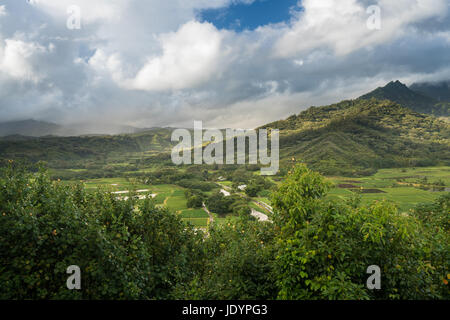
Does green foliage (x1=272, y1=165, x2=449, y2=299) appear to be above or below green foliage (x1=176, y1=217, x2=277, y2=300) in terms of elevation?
above

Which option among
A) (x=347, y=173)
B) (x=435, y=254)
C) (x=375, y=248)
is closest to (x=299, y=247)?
(x=375, y=248)

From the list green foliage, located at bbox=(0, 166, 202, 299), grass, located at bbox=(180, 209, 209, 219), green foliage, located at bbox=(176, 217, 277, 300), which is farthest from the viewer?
grass, located at bbox=(180, 209, 209, 219)

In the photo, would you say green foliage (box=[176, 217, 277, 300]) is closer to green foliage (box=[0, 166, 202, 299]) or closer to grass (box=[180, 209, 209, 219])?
green foliage (box=[0, 166, 202, 299])

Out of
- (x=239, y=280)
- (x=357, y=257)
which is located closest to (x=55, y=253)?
(x=239, y=280)

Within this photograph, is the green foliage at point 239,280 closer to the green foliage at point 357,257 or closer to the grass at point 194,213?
the green foliage at point 357,257

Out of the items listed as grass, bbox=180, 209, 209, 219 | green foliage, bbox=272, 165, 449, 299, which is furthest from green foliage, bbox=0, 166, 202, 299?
grass, bbox=180, 209, 209, 219

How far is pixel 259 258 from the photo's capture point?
700cm

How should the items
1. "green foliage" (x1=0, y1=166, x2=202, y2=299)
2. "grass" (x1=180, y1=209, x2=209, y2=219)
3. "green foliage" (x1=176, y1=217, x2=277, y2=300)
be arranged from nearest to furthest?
"green foliage" (x1=0, y1=166, x2=202, y2=299) → "green foliage" (x1=176, y1=217, x2=277, y2=300) → "grass" (x1=180, y1=209, x2=209, y2=219)

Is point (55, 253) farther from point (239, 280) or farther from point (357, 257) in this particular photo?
point (357, 257)

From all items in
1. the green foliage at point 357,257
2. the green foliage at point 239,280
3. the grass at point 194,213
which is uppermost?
the green foliage at point 357,257

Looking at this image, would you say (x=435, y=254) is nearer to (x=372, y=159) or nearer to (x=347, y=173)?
(x=347, y=173)

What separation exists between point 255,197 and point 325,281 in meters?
86.8

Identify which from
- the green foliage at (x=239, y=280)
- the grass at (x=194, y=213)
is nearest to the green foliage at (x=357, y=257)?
the green foliage at (x=239, y=280)
